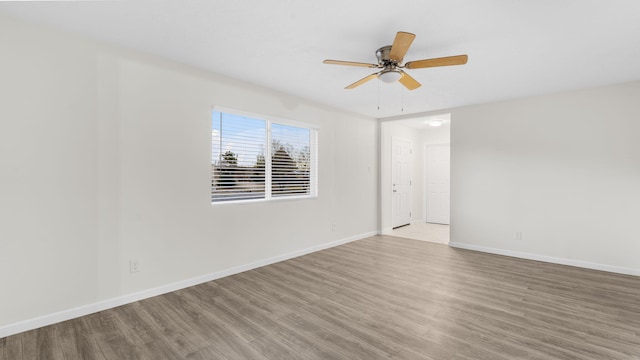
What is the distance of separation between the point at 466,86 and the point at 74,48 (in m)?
4.37

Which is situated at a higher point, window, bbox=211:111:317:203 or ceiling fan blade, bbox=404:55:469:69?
ceiling fan blade, bbox=404:55:469:69

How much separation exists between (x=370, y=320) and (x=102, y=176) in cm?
278

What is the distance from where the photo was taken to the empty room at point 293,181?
2.20m

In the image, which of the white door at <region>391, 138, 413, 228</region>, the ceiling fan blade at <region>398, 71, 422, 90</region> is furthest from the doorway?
the ceiling fan blade at <region>398, 71, 422, 90</region>

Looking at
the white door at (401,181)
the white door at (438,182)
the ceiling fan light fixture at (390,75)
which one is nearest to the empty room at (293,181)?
the ceiling fan light fixture at (390,75)

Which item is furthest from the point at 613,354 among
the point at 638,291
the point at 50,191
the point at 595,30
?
the point at 50,191

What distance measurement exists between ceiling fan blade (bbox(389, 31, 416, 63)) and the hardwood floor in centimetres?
228

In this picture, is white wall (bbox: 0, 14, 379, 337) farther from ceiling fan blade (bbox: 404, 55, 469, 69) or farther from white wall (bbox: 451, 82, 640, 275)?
white wall (bbox: 451, 82, 640, 275)

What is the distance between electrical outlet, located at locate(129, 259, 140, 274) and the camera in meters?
2.83

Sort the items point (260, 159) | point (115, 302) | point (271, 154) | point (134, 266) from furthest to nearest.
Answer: point (271, 154) < point (260, 159) < point (134, 266) < point (115, 302)

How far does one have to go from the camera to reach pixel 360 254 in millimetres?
4594

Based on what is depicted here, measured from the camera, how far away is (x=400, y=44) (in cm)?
225

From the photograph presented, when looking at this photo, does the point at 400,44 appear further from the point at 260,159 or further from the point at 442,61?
the point at 260,159

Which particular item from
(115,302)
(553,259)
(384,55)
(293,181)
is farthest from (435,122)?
(115,302)
